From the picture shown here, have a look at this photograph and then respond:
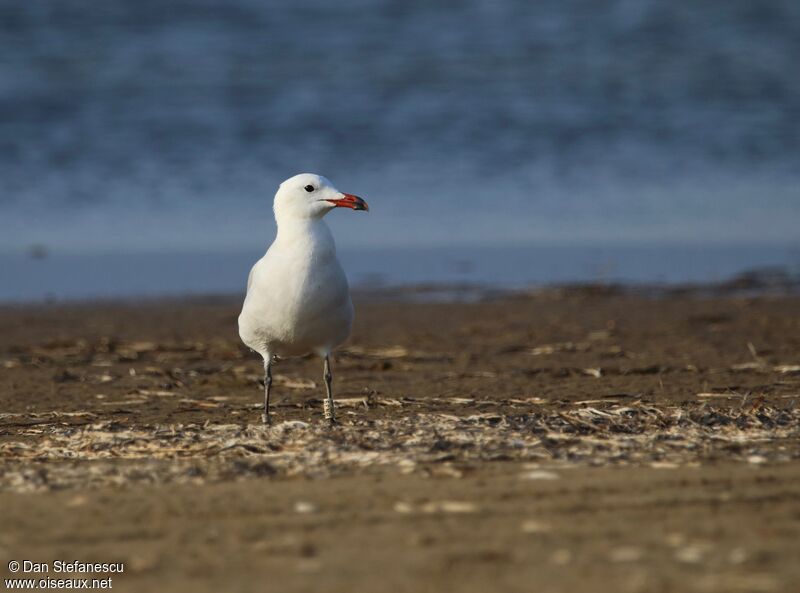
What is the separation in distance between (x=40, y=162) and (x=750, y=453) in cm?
1829

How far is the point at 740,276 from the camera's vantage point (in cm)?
1473

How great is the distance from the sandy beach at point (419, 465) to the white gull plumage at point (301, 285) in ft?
1.59

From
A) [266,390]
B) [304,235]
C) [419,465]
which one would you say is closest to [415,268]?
[266,390]

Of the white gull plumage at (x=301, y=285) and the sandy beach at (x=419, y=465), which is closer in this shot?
the sandy beach at (x=419, y=465)

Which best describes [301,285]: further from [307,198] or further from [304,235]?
[307,198]

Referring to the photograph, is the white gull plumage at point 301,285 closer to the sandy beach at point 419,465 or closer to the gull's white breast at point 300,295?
the gull's white breast at point 300,295

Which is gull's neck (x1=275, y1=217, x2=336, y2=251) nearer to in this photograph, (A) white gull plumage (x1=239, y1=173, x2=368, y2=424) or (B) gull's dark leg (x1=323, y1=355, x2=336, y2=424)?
(A) white gull plumage (x1=239, y1=173, x2=368, y2=424)

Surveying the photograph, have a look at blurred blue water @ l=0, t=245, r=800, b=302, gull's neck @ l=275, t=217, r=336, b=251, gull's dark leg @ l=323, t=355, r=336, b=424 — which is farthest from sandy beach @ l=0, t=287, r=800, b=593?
blurred blue water @ l=0, t=245, r=800, b=302

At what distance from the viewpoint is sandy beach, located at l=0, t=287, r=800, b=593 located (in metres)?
4.16

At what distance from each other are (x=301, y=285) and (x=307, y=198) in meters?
0.58

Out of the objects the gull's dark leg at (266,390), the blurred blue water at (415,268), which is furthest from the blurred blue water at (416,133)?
the gull's dark leg at (266,390)

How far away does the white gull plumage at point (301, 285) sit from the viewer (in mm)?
6996

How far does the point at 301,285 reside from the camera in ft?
22.9

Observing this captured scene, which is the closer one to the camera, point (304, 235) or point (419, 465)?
point (419, 465)
